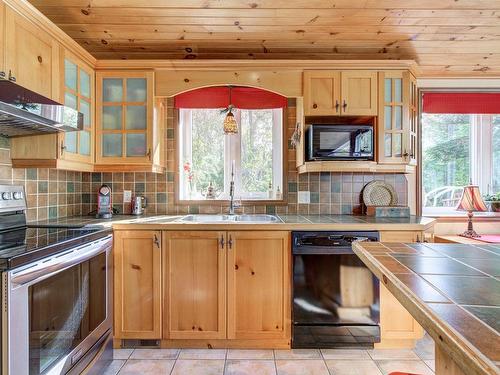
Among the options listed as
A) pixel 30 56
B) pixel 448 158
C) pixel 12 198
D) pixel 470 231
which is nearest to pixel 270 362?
pixel 12 198

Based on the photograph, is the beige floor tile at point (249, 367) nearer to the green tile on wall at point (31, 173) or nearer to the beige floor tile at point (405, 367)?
the beige floor tile at point (405, 367)

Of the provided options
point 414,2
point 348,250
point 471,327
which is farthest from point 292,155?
point 471,327

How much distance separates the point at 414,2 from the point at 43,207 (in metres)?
2.88

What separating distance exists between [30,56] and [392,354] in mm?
2958

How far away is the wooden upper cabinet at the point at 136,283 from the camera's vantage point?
2.05 meters

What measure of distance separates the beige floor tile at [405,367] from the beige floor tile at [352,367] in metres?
0.05

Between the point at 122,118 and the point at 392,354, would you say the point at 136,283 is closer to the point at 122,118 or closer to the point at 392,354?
the point at 122,118

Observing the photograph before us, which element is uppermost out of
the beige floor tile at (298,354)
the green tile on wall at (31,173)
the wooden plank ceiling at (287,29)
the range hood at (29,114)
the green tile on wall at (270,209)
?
the wooden plank ceiling at (287,29)

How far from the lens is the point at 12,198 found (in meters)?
1.79

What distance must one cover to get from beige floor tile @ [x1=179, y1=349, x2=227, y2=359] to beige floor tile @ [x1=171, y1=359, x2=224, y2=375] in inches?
1.3

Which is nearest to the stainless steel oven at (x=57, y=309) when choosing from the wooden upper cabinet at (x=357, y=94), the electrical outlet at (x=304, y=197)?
the electrical outlet at (x=304, y=197)

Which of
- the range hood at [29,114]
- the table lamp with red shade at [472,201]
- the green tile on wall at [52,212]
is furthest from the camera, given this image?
the table lamp with red shade at [472,201]

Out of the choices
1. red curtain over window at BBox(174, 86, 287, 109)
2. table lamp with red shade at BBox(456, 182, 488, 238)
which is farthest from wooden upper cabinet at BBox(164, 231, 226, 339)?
table lamp with red shade at BBox(456, 182, 488, 238)

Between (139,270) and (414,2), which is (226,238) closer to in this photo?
(139,270)
